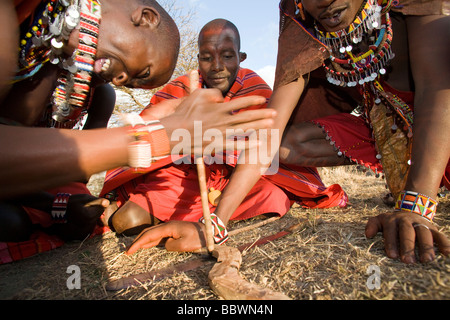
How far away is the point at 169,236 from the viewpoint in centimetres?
172

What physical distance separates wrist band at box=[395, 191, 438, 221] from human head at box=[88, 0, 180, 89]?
1.53 meters

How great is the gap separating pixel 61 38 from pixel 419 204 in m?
2.04

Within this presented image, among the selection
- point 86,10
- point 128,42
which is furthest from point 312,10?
point 86,10

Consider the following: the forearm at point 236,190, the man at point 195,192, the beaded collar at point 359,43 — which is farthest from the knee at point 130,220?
the beaded collar at point 359,43

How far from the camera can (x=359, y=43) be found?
2.03m

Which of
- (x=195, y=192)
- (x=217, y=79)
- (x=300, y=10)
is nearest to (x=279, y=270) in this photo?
(x=195, y=192)

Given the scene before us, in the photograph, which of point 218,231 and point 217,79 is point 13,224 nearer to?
point 218,231

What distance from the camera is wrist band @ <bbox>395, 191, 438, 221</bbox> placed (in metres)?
1.38

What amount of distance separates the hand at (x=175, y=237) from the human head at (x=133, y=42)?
93cm

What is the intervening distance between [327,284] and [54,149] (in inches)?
44.2

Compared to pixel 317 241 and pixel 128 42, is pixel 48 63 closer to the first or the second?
pixel 128 42

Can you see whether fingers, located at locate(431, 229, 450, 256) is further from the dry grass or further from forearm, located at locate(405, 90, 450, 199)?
forearm, located at locate(405, 90, 450, 199)

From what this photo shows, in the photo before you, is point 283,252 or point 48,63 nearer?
point 283,252

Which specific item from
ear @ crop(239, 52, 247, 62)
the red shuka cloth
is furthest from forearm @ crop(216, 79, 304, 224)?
ear @ crop(239, 52, 247, 62)
